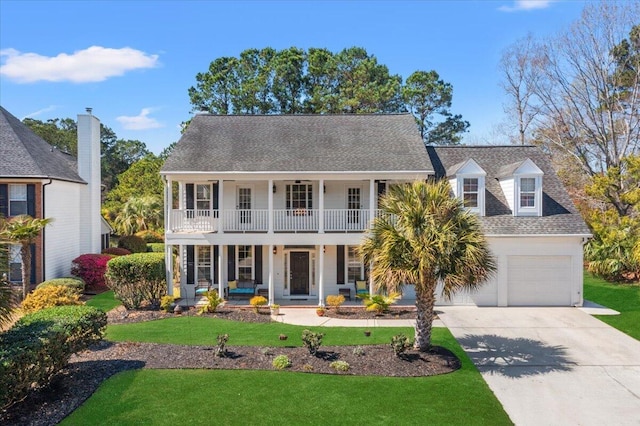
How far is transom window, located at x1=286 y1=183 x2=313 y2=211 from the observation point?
65.5ft

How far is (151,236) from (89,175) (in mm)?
10458

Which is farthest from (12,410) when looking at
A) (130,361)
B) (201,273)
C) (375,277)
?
(201,273)

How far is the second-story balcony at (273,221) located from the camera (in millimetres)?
18561

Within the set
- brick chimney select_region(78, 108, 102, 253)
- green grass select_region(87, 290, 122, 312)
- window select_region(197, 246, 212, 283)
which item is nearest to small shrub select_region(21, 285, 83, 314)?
green grass select_region(87, 290, 122, 312)

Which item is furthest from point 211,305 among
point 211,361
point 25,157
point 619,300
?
point 619,300

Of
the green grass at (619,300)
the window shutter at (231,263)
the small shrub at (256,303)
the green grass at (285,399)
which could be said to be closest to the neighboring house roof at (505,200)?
the green grass at (619,300)

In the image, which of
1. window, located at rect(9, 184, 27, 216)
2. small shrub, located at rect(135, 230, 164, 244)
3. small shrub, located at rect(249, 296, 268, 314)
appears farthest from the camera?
small shrub, located at rect(135, 230, 164, 244)

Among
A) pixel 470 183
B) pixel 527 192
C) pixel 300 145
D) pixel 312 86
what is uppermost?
pixel 312 86

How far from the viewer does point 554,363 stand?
454 inches

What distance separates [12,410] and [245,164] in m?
12.1

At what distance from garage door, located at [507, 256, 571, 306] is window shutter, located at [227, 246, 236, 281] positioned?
12040 mm

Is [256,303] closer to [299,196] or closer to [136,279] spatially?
[136,279]

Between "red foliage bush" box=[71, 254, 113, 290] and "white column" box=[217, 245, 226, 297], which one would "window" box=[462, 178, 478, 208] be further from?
"red foliage bush" box=[71, 254, 113, 290]

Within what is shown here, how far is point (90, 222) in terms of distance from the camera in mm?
24062
